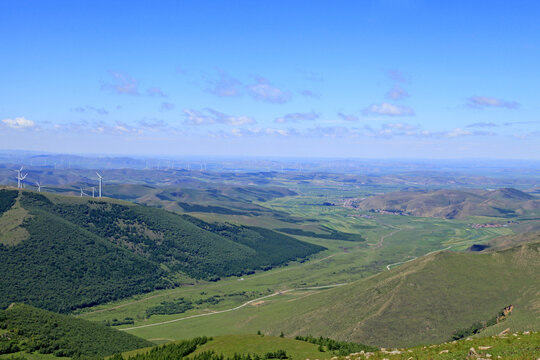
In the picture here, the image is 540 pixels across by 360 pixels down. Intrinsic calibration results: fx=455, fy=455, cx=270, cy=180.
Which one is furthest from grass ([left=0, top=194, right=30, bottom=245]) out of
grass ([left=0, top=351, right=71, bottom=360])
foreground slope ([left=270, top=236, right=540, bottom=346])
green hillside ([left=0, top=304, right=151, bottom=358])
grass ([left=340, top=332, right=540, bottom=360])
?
grass ([left=340, top=332, right=540, bottom=360])

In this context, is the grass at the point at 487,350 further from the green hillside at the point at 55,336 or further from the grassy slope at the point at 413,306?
the green hillside at the point at 55,336

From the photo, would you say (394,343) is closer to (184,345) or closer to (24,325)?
(184,345)

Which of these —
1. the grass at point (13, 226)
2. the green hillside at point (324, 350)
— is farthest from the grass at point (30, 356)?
the grass at point (13, 226)

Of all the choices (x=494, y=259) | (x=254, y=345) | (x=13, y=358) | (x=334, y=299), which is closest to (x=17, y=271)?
(x=13, y=358)

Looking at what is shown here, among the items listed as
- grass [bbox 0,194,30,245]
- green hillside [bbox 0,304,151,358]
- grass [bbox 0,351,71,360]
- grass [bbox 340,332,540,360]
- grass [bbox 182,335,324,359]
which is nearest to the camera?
grass [bbox 340,332,540,360]

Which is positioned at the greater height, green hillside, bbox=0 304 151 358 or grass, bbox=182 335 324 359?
grass, bbox=182 335 324 359

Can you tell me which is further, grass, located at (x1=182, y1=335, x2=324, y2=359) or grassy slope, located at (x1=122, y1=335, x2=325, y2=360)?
grassy slope, located at (x1=122, y1=335, x2=325, y2=360)

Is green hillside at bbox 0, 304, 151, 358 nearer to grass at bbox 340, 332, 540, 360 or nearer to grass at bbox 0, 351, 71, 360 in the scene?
grass at bbox 0, 351, 71, 360

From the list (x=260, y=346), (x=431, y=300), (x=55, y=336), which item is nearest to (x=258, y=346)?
(x=260, y=346)

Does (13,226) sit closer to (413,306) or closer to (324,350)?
(413,306)
